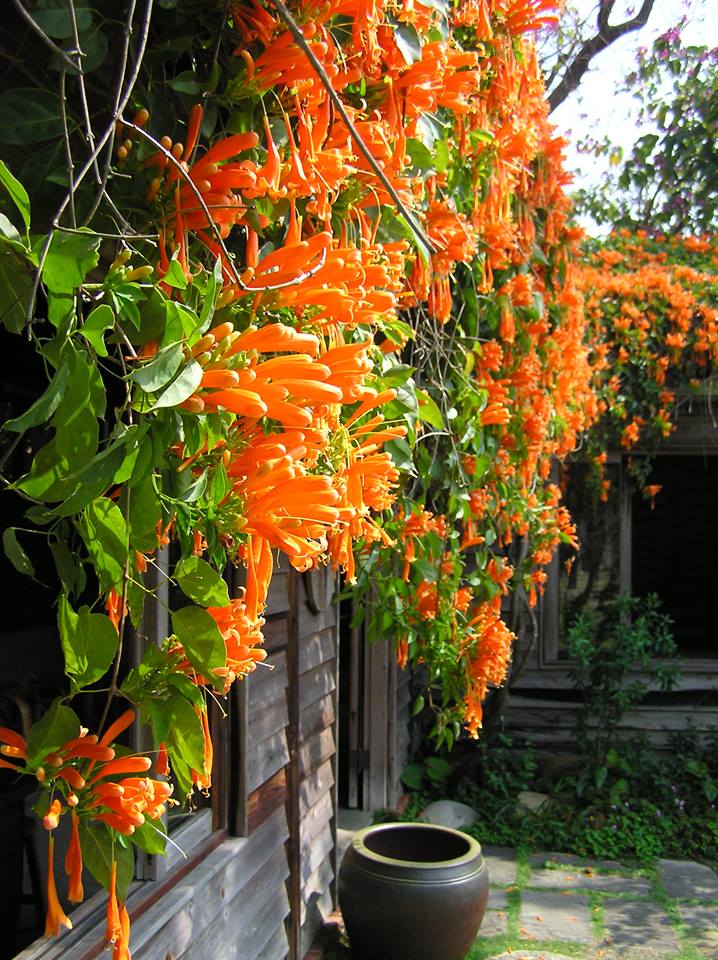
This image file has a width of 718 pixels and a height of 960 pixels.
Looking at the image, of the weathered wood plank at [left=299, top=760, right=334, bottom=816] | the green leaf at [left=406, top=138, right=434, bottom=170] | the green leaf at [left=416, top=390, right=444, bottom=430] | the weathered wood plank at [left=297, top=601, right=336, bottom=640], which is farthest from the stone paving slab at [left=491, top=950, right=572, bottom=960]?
the green leaf at [left=406, top=138, right=434, bottom=170]

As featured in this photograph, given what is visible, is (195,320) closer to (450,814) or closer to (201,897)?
(201,897)

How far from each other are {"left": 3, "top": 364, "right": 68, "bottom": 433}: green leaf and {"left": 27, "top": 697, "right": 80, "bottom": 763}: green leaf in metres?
0.28

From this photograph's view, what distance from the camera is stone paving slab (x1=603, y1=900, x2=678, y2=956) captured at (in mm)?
3877

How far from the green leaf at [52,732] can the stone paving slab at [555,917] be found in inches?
137

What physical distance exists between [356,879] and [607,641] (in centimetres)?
285

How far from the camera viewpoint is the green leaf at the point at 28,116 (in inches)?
46.8

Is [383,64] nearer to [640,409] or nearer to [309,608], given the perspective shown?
[309,608]

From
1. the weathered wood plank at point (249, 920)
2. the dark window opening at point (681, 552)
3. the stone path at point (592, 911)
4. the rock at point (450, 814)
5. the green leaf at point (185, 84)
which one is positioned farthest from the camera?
the dark window opening at point (681, 552)

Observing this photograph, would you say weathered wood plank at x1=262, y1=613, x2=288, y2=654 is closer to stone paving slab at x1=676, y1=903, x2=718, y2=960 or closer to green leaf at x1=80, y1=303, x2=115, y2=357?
stone paving slab at x1=676, y1=903, x2=718, y2=960

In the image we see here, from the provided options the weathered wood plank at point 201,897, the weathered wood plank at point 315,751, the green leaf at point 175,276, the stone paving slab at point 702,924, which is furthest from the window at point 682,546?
the green leaf at point 175,276

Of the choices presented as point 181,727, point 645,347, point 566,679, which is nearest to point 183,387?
point 181,727

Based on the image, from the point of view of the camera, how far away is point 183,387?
74 centimetres

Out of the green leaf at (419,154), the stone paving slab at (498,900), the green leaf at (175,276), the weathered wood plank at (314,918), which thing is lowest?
the stone paving slab at (498,900)

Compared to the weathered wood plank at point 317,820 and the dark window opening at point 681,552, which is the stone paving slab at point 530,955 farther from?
the dark window opening at point 681,552
